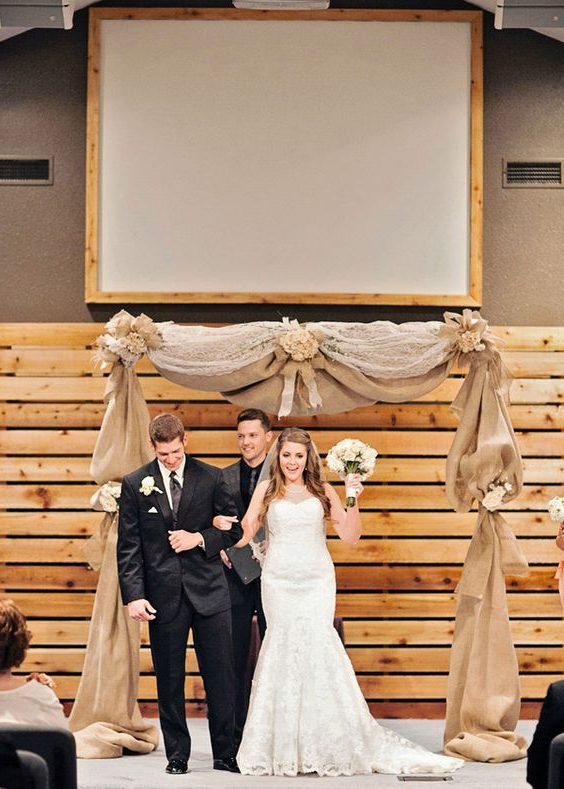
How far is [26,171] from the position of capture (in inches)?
301

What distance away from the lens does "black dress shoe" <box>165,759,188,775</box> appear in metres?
5.46

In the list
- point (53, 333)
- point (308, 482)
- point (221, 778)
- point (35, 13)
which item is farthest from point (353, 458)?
point (35, 13)

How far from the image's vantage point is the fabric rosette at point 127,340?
6211 mm

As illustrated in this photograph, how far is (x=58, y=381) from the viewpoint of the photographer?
7.54 m

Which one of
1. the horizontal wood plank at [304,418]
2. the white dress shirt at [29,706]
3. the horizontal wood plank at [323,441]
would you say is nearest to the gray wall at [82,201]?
the horizontal wood plank at [304,418]

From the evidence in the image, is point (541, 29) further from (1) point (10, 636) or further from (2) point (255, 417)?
(1) point (10, 636)

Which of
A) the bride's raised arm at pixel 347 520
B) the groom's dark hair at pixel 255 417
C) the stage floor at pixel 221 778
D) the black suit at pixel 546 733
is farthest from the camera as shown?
the groom's dark hair at pixel 255 417

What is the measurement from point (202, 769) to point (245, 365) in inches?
80.1

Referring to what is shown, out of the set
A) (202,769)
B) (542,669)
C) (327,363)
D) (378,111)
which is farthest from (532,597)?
(378,111)

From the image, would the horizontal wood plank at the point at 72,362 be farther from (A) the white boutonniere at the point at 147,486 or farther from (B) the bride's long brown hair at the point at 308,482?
(A) the white boutonniere at the point at 147,486

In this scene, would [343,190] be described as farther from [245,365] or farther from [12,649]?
[12,649]

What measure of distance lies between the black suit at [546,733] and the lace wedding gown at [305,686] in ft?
6.00

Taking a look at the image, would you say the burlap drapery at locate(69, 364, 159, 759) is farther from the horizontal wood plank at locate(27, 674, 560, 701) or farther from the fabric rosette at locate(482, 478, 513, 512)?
the fabric rosette at locate(482, 478, 513, 512)

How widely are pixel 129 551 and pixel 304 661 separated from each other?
3.20 feet
